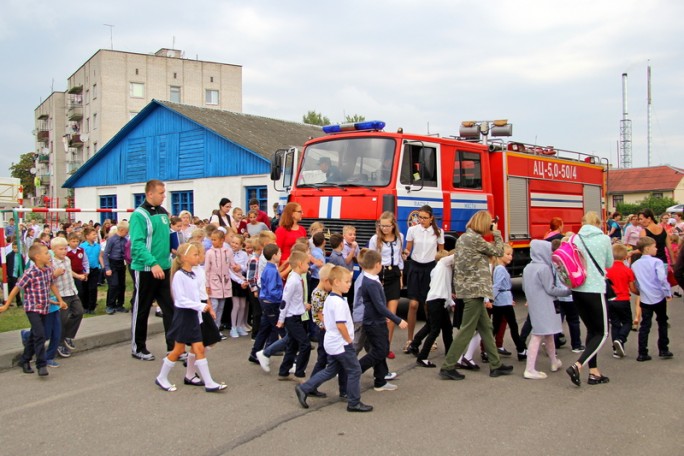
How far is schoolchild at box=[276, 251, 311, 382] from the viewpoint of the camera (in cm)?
662

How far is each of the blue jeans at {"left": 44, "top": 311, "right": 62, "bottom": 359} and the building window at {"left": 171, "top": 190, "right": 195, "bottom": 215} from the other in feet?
70.4

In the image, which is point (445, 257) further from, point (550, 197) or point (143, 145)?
point (143, 145)

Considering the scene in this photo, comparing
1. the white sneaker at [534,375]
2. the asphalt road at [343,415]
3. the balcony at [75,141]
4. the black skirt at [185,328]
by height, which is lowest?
the asphalt road at [343,415]

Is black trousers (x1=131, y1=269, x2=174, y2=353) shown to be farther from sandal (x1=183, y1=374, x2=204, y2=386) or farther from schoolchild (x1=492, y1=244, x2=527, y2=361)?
schoolchild (x1=492, y1=244, x2=527, y2=361)

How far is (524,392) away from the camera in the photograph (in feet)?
20.2

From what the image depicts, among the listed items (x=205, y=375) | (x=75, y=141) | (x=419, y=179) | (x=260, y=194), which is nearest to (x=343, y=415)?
(x=205, y=375)

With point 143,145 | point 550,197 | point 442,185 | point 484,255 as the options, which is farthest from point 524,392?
point 143,145

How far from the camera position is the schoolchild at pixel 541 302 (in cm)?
672

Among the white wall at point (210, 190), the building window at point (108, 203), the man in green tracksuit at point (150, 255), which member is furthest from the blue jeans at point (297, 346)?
the building window at point (108, 203)

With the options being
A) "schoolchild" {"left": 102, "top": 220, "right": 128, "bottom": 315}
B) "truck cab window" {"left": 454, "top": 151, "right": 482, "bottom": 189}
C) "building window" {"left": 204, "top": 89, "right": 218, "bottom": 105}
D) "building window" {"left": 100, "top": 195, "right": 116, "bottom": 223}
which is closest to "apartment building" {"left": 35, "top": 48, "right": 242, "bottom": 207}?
"building window" {"left": 204, "top": 89, "right": 218, "bottom": 105}

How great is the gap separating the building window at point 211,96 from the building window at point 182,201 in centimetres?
2938

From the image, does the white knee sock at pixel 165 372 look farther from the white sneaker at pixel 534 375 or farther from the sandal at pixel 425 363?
the white sneaker at pixel 534 375

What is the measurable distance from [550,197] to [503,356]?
6614 mm

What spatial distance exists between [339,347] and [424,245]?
111 inches
